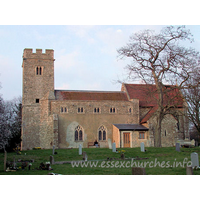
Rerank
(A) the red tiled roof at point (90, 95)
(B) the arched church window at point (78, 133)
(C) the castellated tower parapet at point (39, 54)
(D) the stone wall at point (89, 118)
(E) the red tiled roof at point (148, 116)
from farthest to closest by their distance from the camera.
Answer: (C) the castellated tower parapet at point (39, 54)
(A) the red tiled roof at point (90, 95)
(E) the red tiled roof at point (148, 116)
(B) the arched church window at point (78, 133)
(D) the stone wall at point (89, 118)

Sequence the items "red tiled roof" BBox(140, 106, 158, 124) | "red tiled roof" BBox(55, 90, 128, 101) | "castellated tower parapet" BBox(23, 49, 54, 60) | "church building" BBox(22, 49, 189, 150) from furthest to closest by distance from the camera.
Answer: "castellated tower parapet" BBox(23, 49, 54, 60), "red tiled roof" BBox(55, 90, 128, 101), "red tiled roof" BBox(140, 106, 158, 124), "church building" BBox(22, 49, 189, 150)

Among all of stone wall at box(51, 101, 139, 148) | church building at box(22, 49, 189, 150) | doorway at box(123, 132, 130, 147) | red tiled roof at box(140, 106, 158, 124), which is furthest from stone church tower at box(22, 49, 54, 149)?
red tiled roof at box(140, 106, 158, 124)

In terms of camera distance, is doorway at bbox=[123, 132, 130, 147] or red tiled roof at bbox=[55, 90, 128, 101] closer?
doorway at bbox=[123, 132, 130, 147]

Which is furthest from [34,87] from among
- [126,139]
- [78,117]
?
[126,139]

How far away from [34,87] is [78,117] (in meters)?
8.93

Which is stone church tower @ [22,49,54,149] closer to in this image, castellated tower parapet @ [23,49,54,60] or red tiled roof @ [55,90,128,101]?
castellated tower parapet @ [23,49,54,60]

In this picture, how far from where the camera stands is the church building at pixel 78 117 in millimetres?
40094

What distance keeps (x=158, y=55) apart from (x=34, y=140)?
2317 centimetres

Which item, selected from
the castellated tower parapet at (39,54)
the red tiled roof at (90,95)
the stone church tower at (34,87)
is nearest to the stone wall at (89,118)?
the red tiled roof at (90,95)

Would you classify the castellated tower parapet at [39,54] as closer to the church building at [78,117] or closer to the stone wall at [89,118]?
the church building at [78,117]

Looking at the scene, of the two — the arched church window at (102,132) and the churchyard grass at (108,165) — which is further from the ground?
the arched church window at (102,132)

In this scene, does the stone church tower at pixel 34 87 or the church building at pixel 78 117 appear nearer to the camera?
the church building at pixel 78 117

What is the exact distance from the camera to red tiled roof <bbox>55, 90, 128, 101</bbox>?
42.9 m

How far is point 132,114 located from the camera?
42750 mm
